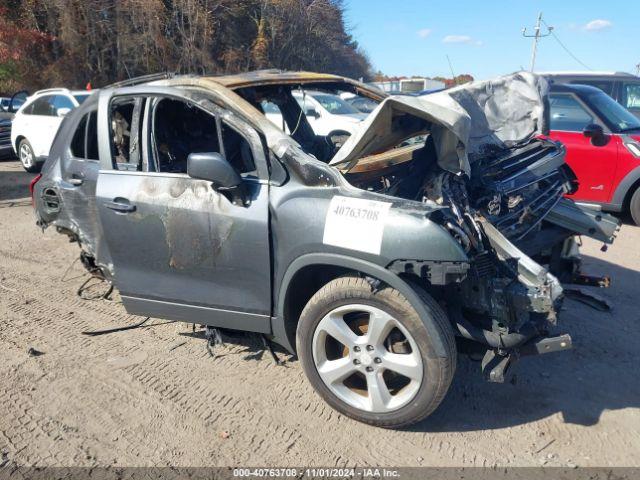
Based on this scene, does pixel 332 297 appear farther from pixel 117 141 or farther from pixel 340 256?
pixel 117 141

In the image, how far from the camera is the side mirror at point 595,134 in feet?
21.1

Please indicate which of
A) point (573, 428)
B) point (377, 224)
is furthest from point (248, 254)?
point (573, 428)

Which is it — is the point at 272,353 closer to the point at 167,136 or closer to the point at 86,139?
the point at 167,136

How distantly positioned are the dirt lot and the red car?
116 inches

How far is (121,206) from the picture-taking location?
11.4 feet

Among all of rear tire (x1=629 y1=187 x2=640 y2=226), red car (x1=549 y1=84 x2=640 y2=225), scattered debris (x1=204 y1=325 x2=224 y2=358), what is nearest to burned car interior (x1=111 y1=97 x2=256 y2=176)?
scattered debris (x1=204 y1=325 x2=224 y2=358)

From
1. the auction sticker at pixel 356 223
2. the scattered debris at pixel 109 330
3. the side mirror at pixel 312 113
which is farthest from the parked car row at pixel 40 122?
the auction sticker at pixel 356 223

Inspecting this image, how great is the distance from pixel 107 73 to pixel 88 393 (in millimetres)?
24803

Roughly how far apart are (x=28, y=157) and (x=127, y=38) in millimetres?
14838

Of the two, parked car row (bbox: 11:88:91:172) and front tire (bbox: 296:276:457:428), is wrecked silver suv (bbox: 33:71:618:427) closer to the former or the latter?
front tire (bbox: 296:276:457:428)

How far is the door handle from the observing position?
11.3ft

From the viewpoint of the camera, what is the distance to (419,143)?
3957mm

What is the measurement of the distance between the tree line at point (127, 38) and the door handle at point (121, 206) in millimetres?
22998

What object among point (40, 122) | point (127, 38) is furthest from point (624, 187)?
point (127, 38)
